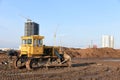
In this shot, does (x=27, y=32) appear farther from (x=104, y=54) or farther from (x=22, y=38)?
(x=104, y=54)

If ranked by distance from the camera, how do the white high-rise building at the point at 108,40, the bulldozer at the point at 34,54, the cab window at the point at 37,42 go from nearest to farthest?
1. the bulldozer at the point at 34,54
2. the cab window at the point at 37,42
3. the white high-rise building at the point at 108,40

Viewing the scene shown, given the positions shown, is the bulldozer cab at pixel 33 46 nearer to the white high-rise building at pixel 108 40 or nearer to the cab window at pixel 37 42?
the cab window at pixel 37 42

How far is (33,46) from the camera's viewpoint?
30125 millimetres

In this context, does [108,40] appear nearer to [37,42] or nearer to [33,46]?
[37,42]

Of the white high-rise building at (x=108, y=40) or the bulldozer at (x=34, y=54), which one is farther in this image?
the white high-rise building at (x=108, y=40)

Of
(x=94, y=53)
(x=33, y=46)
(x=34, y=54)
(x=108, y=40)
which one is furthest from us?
(x=108, y=40)

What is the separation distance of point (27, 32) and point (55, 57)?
4.77m

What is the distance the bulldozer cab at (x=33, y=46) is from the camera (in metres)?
30.1

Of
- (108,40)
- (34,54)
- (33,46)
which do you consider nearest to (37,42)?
(33,46)

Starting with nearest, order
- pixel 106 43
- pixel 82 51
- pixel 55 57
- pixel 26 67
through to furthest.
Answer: pixel 26 67, pixel 55 57, pixel 82 51, pixel 106 43

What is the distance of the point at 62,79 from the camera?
19.9 metres

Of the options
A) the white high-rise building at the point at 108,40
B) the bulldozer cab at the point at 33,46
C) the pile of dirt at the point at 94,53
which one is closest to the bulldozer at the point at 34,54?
the bulldozer cab at the point at 33,46

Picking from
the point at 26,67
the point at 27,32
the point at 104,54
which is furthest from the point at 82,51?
the point at 26,67

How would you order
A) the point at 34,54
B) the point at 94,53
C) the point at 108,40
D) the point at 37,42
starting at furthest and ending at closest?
the point at 108,40 < the point at 94,53 < the point at 37,42 < the point at 34,54
